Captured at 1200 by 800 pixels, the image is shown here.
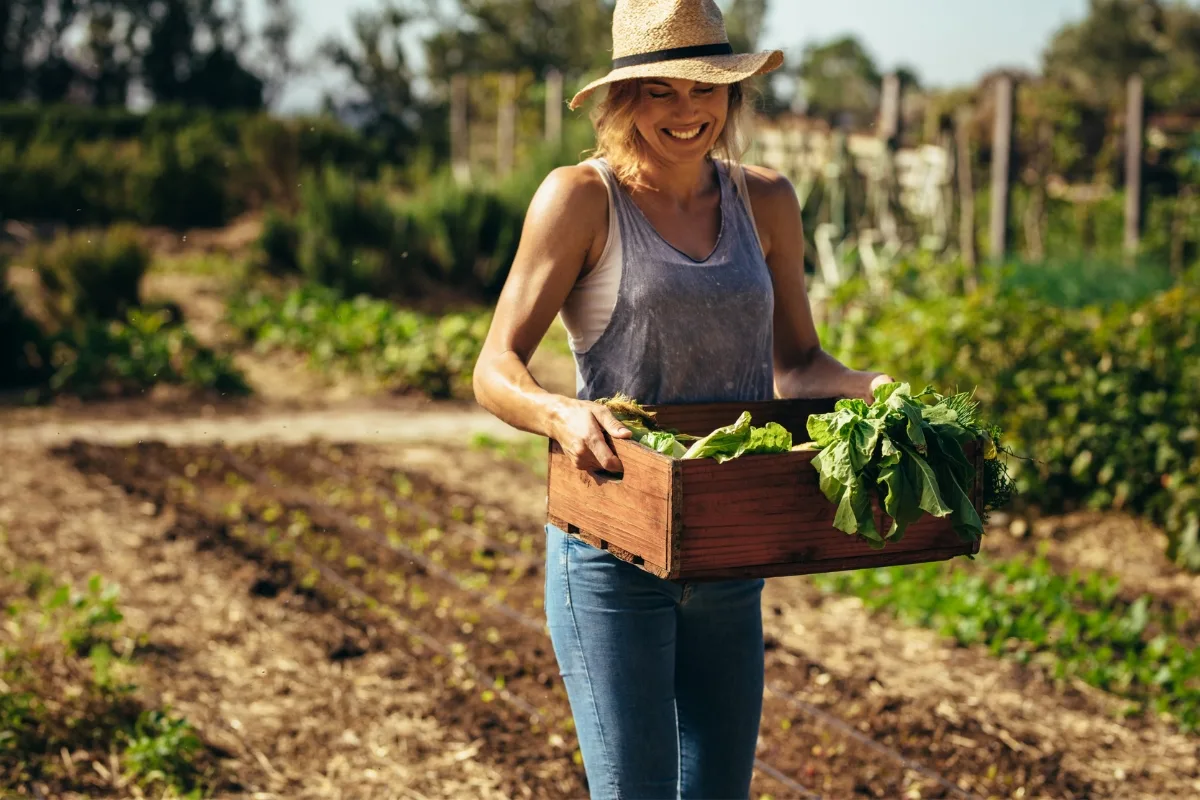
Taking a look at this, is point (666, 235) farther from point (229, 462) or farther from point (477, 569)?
point (229, 462)

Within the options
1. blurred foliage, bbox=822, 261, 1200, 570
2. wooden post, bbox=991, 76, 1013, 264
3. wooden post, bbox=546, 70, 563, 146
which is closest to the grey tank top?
blurred foliage, bbox=822, 261, 1200, 570

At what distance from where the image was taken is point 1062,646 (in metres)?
5.09

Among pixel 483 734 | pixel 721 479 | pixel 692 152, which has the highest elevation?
pixel 692 152

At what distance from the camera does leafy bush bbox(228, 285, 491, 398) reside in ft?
31.7

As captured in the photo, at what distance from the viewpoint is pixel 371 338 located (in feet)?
33.5

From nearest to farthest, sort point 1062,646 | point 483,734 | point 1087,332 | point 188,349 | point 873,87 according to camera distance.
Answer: point 483,734 → point 1062,646 → point 1087,332 → point 188,349 → point 873,87

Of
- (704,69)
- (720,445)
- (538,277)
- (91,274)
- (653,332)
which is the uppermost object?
(704,69)

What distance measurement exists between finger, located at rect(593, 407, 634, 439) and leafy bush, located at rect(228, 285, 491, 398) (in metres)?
7.36

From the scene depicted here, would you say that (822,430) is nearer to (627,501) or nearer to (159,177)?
(627,501)

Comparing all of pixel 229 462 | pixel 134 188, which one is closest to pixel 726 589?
pixel 229 462

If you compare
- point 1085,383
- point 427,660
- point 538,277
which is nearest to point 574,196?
point 538,277

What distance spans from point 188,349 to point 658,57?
310 inches

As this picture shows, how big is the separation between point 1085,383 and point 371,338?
5.44m

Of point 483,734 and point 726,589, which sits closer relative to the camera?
point 726,589
